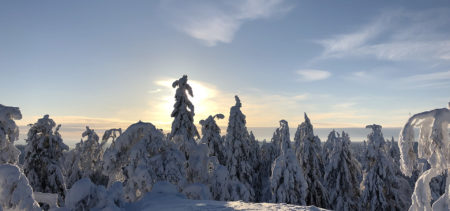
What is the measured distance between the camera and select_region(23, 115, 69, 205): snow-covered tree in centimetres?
2011

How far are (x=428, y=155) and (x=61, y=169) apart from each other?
21831mm

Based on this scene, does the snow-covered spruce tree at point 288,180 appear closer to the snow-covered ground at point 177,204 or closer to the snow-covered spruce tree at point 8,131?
the snow-covered ground at point 177,204

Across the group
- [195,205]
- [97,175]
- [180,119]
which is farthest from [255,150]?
[195,205]

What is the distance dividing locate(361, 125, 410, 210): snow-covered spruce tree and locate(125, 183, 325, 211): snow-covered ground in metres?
16.7

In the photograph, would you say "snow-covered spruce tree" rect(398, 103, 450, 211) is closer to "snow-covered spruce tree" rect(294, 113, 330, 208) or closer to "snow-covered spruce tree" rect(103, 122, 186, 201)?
"snow-covered spruce tree" rect(103, 122, 186, 201)

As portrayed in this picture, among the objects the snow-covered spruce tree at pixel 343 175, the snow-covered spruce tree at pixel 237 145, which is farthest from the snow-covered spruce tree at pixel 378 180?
the snow-covered spruce tree at pixel 237 145

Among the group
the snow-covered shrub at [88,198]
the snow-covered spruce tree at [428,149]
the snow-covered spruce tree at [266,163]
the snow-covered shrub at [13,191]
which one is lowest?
the snow-covered spruce tree at [266,163]

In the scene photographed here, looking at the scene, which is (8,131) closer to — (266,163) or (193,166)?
(193,166)

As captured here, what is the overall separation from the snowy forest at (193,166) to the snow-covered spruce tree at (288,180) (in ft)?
0.21

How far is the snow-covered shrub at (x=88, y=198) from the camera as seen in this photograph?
9.33 meters

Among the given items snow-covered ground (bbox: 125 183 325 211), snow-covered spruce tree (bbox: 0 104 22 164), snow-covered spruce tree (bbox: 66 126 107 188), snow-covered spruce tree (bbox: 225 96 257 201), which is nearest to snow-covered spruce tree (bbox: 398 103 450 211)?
snow-covered ground (bbox: 125 183 325 211)

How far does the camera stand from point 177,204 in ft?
33.0

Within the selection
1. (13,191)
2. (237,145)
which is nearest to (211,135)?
(237,145)

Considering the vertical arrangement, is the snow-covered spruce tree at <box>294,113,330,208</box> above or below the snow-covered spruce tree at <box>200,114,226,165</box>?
below
